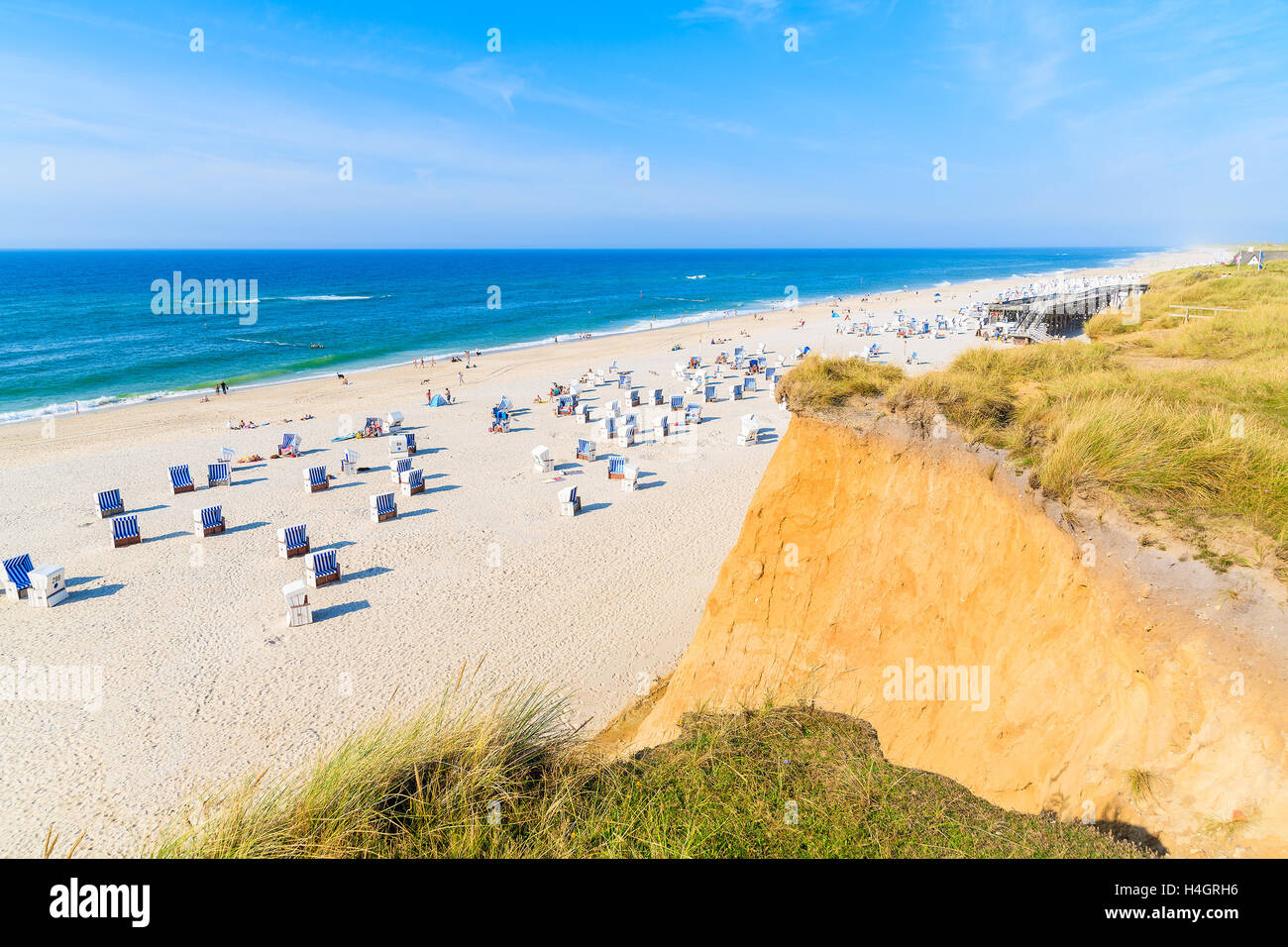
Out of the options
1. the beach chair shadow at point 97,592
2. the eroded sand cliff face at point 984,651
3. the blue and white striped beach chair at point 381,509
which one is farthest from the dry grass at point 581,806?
the blue and white striped beach chair at point 381,509

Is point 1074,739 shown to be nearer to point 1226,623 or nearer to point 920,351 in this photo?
point 1226,623

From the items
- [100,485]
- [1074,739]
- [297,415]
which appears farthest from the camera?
[297,415]

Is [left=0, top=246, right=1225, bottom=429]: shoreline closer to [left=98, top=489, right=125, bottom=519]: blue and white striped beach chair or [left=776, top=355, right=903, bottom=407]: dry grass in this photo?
[left=98, top=489, right=125, bottom=519]: blue and white striped beach chair

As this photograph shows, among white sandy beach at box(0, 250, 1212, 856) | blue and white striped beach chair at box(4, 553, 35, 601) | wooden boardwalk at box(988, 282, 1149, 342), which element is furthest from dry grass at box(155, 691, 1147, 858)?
wooden boardwalk at box(988, 282, 1149, 342)

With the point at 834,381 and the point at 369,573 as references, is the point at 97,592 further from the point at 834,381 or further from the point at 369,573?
the point at 834,381

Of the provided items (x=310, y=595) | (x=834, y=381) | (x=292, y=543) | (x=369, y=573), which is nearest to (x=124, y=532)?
(x=292, y=543)

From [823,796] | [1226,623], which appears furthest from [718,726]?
[1226,623]
